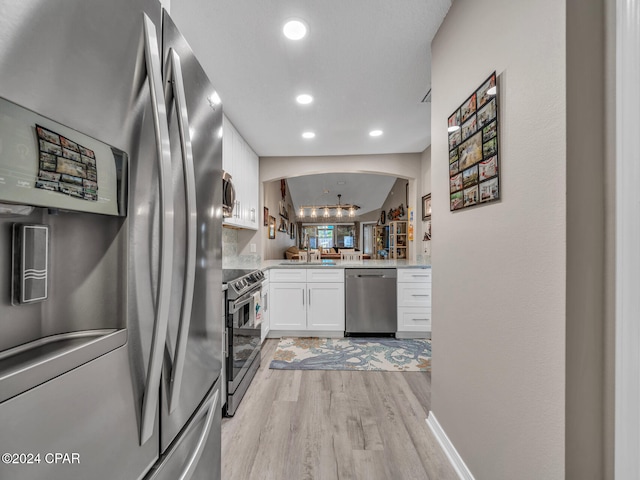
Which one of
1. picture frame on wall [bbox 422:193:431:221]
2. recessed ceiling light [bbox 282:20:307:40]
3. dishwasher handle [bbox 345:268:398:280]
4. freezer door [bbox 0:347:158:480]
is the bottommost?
dishwasher handle [bbox 345:268:398:280]

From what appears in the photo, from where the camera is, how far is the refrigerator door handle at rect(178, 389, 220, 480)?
0.77 m

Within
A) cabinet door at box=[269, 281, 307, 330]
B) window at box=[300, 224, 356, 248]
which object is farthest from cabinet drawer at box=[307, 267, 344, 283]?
window at box=[300, 224, 356, 248]

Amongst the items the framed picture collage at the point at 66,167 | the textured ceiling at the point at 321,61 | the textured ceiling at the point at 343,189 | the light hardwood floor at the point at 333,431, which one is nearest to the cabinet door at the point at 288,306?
the light hardwood floor at the point at 333,431

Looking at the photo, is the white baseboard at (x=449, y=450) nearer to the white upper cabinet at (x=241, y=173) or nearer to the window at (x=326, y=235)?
the white upper cabinet at (x=241, y=173)

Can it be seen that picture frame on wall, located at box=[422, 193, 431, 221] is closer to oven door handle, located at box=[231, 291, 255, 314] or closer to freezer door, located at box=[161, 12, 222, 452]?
oven door handle, located at box=[231, 291, 255, 314]

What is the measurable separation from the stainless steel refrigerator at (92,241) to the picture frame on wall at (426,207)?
147 inches

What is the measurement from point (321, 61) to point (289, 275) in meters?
2.37

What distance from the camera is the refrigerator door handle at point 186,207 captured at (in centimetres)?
68

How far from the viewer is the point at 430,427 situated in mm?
1788

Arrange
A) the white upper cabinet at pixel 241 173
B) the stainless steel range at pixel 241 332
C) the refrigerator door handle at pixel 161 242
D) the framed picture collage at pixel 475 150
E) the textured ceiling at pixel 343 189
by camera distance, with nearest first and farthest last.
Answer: the refrigerator door handle at pixel 161 242 < the framed picture collage at pixel 475 150 < the stainless steel range at pixel 241 332 < the white upper cabinet at pixel 241 173 < the textured ceiling at pixel 343 189

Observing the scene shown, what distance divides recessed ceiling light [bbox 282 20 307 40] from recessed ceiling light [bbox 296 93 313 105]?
72 centimetres

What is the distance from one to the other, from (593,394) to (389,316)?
278 cm

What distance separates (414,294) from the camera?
355 cm

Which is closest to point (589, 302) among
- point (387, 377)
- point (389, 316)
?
point (387, 377)
